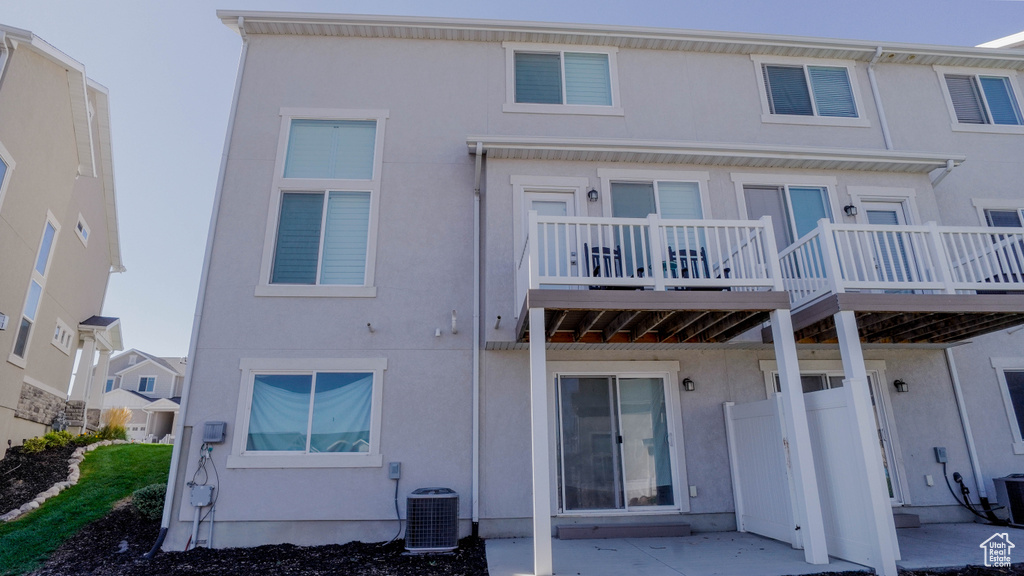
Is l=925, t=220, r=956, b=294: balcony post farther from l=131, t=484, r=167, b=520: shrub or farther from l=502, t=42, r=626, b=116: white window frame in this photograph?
l=131, t=484, r=167, b=520: shrub

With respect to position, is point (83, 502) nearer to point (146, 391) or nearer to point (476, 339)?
point (476, 339)

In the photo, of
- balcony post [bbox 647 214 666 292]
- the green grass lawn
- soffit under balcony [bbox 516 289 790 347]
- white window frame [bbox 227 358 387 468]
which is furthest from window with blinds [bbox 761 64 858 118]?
the green grass lawn

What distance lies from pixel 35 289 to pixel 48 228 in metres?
1.49

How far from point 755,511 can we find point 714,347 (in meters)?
2.29

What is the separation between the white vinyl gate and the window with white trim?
48.0ft

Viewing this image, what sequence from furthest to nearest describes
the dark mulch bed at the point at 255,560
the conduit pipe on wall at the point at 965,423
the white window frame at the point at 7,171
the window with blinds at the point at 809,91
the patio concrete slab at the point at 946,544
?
1. the white window frame at the point at 7,171
2. the window with blinds at the point at 809,91
3. the conduit pipe on wall at the point at 965,423
4. the dark mulch bed at the point at 255,560
5. the patio concrete slab at the point at 946,544

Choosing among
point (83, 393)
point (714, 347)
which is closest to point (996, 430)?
point (714, 347)

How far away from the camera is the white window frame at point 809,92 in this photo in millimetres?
9898

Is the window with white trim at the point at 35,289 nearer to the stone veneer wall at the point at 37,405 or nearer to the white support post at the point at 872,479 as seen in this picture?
the stone veneer wall at the point at 37,405

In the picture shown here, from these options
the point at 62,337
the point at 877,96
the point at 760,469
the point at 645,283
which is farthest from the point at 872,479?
the point at 62,337

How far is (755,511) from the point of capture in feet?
24.1

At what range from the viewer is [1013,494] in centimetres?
784

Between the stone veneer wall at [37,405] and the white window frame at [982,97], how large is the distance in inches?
792

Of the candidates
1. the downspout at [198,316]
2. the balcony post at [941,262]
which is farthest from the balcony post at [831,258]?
the downspout at [198,316]
